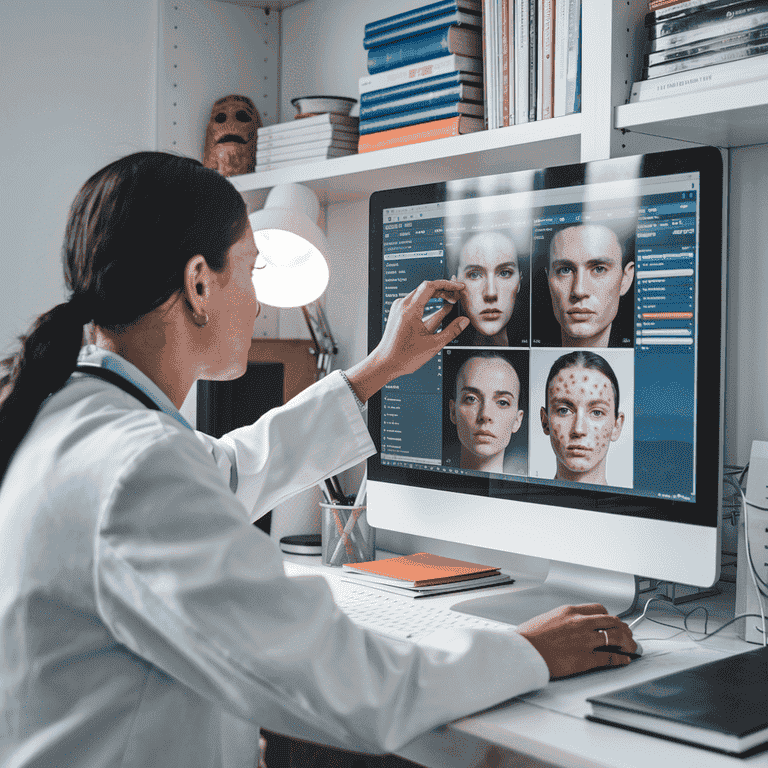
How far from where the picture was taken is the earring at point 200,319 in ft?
3.18

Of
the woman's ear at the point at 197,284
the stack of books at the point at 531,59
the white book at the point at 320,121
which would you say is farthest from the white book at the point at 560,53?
the woman's ear at the point at 197,284

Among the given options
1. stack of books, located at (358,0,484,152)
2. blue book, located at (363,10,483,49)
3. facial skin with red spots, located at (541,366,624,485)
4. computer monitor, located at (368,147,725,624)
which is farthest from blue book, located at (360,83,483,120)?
facial skin with red spots, located at (541,366,624,485)

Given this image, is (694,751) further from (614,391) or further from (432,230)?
(432,230)

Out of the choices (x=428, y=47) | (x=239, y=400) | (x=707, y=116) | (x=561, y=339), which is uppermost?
(x=428, y=47)

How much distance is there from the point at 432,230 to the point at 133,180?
0.55 m

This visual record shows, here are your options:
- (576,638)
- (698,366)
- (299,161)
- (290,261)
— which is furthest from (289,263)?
(576,638)

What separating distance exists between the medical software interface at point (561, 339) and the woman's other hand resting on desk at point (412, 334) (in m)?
0.02

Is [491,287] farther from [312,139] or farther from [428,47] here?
[312,139]

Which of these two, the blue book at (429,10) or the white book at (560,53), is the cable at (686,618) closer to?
the white book at (560,53)

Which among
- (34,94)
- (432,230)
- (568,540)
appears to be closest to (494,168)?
(432,230)

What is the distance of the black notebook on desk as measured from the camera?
748mm

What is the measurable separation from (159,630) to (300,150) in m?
1.27

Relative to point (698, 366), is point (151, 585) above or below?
below

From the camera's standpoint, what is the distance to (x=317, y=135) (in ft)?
5.79
